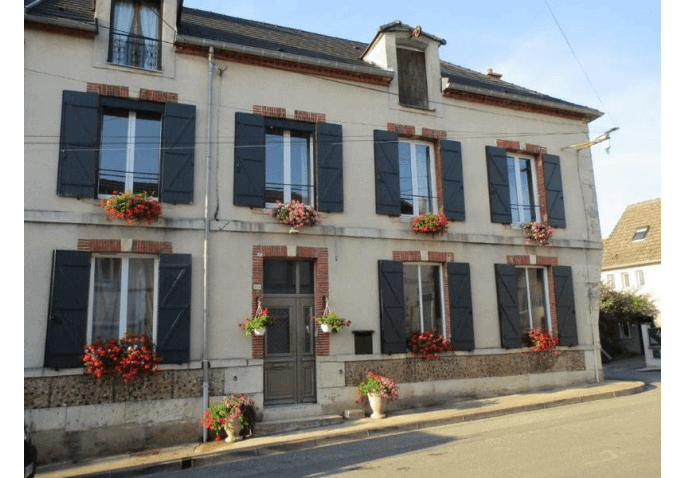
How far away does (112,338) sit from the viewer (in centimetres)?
818

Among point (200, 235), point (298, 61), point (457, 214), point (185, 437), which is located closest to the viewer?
point (185, 437)

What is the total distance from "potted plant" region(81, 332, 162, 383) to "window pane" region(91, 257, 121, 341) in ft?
0.94

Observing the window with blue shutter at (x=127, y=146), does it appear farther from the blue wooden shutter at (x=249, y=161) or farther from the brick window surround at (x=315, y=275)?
the brick window surround at (x=315, y=275)

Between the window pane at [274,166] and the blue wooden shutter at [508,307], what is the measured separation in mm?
4919

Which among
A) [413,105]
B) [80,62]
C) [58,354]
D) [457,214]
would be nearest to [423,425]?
[457,214]

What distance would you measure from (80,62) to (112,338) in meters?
4.63

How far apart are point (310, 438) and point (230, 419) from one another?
49.1 inches

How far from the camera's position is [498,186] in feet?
37.2

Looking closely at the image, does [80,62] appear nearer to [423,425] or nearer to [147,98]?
[147,98]

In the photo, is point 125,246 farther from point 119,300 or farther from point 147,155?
point 147,155

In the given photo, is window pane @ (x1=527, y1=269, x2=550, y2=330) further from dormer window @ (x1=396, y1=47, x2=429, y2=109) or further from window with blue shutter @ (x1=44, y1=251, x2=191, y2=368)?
window with blue shutter @ (x1=44, y1=251, x2=191, y2=368)

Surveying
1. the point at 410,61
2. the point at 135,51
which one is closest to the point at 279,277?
the point at 135,51

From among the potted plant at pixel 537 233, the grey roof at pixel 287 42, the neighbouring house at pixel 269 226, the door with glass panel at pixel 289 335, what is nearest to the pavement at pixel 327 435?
the neighbouring house at pixel 269 226

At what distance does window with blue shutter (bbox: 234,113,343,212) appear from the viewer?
9.30 metres
